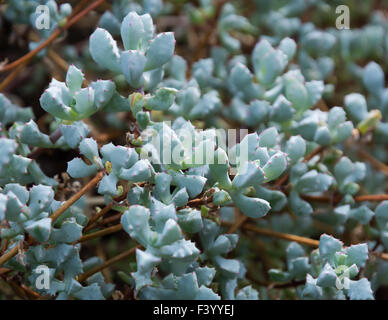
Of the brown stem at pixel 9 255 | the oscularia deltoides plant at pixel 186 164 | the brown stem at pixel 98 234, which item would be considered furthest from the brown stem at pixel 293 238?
the brown stem at pixel 9 255

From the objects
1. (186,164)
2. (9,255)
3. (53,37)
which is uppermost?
(53,37)

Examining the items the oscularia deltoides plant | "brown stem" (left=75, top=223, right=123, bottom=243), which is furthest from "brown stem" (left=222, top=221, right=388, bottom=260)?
"brown stem" (left=75, top=223, right=123, bottom=243)

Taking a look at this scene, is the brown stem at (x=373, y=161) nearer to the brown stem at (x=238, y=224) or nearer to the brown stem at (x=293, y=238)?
the brown stem at (x=293, y=238)

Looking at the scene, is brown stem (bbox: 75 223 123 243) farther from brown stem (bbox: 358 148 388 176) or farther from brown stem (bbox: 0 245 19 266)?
brown stem (bbox: 358 148 388 176)

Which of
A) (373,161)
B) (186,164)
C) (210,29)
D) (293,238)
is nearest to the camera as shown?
(186,164)

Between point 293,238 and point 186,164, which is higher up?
point 186,164

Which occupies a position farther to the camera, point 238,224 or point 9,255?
point 238,224

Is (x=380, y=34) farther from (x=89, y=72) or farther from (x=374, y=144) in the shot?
(x=89, y=72)

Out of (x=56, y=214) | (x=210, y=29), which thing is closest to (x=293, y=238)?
(x=56, y=214)

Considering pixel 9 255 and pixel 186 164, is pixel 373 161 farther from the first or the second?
pixel 9 255
